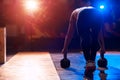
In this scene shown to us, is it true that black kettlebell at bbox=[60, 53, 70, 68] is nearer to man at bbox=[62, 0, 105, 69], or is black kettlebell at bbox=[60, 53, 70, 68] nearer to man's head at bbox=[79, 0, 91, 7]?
man at bbox=[62, 0, 105, 69]

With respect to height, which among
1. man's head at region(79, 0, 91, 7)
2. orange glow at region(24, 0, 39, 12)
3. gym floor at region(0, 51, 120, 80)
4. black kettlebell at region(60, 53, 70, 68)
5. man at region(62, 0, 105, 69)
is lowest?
gym floor at region(0, 51, 120, 80)

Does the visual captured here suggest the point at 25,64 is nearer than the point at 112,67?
No

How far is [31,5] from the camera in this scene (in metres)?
15.6

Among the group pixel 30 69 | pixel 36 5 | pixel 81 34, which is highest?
pixel 36 5

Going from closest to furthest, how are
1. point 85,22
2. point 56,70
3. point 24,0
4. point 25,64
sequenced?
1. point 85,22
2. point 56,70
3. point 25,64
4. point 24,0

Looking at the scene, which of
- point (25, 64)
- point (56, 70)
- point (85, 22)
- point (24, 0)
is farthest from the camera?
point (24, 0)

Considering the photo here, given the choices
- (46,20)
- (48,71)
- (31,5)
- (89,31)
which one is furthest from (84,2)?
(89,31)

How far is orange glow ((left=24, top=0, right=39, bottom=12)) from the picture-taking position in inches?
616

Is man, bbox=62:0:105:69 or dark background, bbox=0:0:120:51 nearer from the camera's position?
man, bbox=62:0:105:69

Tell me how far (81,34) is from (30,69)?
293 cm

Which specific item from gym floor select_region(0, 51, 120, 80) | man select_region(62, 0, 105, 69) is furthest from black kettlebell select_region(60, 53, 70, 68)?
man select_region(62, 0, 105, 69)

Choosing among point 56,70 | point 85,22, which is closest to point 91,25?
point 85,22

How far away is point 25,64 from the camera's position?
28.3ft

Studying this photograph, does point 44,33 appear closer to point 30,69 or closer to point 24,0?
point 24,0
